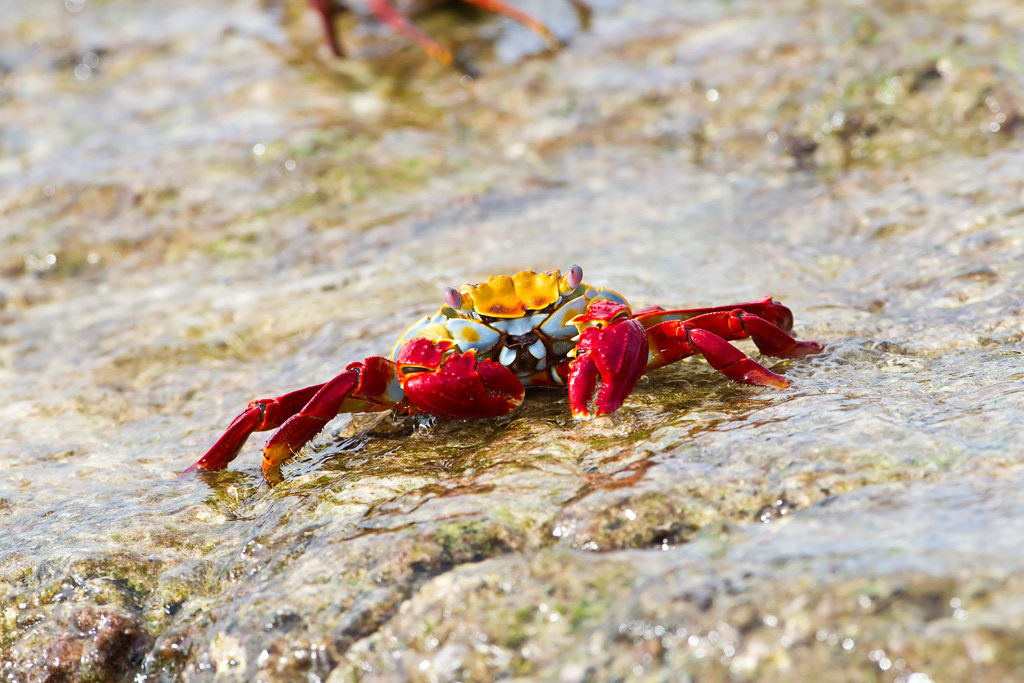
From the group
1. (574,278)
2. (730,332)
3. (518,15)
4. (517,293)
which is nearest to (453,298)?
(517,293)

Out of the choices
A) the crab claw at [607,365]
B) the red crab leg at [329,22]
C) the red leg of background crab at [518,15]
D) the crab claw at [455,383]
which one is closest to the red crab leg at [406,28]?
the red crab leg at [329,22]

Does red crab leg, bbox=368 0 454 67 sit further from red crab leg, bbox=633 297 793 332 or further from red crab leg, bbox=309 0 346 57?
red crab leg, bbox=633 297 793 332

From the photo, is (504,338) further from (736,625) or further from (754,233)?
(754,233)

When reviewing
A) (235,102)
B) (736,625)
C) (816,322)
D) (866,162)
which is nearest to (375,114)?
(235,102)

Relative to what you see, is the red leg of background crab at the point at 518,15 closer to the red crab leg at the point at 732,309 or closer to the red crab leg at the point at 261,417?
the red crab leg at the point at 732,309

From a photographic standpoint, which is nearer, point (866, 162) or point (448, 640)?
point (448, 640)
